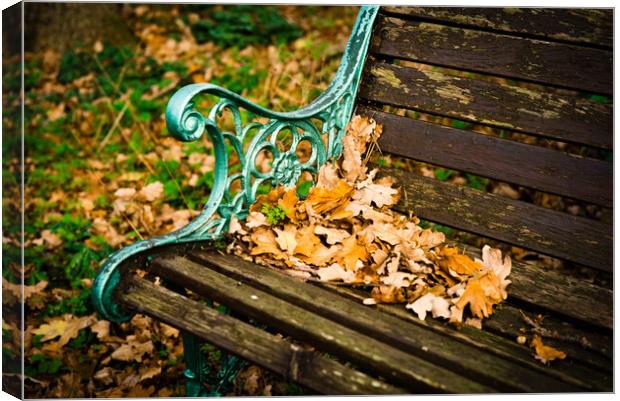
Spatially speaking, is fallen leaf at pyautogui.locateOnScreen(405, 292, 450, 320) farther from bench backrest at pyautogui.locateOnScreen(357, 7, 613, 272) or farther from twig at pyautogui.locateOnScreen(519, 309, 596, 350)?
bench backrest at pyautogui.locateOnScreen(357, 7, 613, 272)

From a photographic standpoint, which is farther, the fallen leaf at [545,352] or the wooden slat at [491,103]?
the wooden slat at [491,103]

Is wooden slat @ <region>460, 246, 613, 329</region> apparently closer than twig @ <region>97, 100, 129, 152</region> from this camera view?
Yes

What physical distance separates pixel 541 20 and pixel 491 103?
0.31 m

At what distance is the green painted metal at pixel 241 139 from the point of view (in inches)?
57.7

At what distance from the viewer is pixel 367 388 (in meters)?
1.21

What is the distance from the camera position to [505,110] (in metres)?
1.83

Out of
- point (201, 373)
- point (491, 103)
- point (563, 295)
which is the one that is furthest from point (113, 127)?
point (563, 295)

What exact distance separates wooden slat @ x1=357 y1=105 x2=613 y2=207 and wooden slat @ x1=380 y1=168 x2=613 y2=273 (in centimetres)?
8

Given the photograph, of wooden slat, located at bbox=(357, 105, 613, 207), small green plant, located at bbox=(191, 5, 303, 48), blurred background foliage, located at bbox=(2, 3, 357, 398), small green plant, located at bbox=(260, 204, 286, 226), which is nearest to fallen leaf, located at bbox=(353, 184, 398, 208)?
wooden slat, located at bbox=(357, 105, 613, 207)

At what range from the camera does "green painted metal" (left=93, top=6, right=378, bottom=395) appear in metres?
1.47

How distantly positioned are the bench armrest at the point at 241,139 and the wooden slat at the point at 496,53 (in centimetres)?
12

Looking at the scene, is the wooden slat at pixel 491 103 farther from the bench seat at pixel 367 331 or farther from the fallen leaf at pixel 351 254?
the fallen leaf at pixel 351 254

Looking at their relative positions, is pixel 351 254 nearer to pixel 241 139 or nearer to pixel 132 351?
pixel 241 139

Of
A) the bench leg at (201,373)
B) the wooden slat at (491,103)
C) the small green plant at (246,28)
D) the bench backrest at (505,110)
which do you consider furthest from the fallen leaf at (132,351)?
the small green plant at (246,28)
